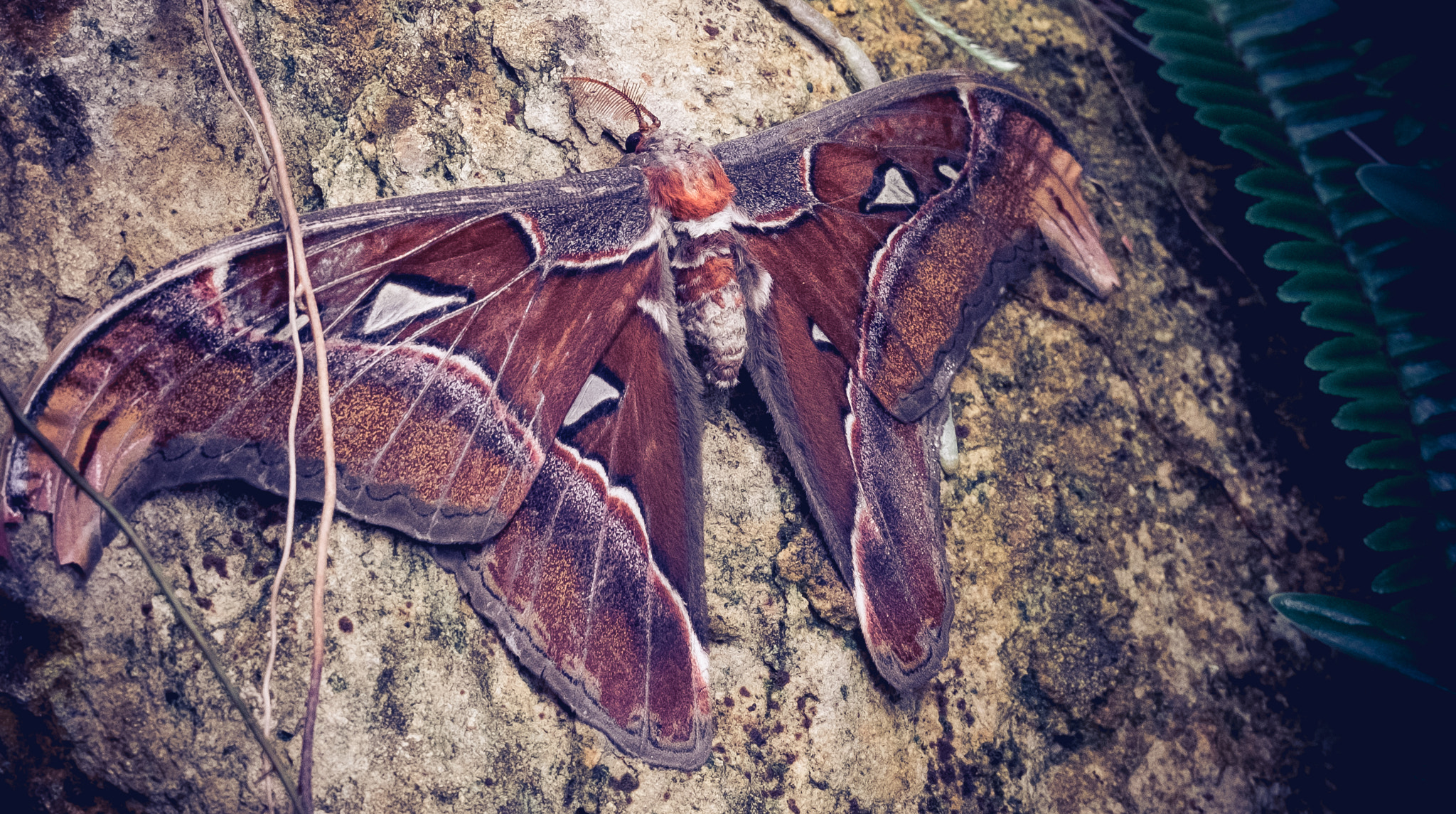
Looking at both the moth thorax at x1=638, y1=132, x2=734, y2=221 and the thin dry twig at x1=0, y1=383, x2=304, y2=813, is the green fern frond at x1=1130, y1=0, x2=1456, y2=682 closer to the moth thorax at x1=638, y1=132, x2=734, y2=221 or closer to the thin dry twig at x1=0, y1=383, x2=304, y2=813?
the moth thorax at x1=638, y1=132, x2=734, y2=221

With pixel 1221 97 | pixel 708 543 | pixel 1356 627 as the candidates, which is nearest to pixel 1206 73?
pixel 1221 97

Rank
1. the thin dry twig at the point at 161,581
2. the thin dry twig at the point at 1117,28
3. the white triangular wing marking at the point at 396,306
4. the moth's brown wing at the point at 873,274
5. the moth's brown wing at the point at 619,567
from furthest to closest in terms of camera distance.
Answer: the thin dry twig at the point at 1117,28 < the moth's brown wing at the point at 873,274 < the moth's brown wing at the point at 619,567 < the white triangular wing marking at the point at 396,306 < the thin dry twig at the point at 161,581

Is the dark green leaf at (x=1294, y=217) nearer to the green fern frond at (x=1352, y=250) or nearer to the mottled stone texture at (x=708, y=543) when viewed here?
the green fern frond at (x=1352, y=250)

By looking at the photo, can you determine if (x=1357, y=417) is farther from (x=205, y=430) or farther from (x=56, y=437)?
(x=56, y=437)

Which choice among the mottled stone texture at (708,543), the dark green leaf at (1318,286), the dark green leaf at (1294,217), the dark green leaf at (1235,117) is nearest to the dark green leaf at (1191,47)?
the dark green leaf at (1235,117)

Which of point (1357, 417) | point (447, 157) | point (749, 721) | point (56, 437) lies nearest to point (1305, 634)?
point (1357, 417)

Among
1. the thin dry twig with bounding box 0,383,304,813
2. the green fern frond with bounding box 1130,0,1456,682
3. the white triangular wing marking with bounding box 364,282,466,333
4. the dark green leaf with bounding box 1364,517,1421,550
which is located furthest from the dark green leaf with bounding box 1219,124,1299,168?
the thin dry twig with bounding box 0,383,304,813
